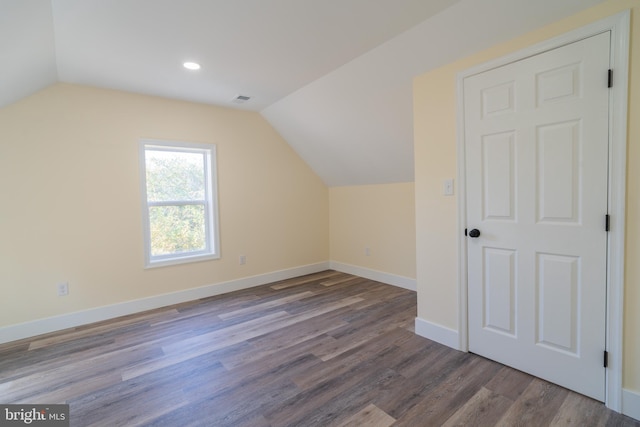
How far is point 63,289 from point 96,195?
985 mm

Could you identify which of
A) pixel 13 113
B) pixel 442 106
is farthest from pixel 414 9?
pixel 13 113

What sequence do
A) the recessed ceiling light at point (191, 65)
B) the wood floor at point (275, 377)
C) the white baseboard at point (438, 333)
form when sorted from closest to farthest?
the wood floor at point (275, 377), the white baseboard at point (438, 333), the recessed ceiling light at point (191, 65)

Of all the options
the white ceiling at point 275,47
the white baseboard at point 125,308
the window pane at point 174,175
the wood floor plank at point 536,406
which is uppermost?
the white ceiling at point 275,47

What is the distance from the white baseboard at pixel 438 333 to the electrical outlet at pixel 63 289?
3.43m

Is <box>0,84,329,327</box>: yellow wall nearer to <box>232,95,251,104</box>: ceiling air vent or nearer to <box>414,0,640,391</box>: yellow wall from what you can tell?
<box>232,95,251,104</box>: ceiling air vent

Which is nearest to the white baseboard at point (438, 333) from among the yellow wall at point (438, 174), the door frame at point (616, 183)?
the yellow wall at point (438, 174)

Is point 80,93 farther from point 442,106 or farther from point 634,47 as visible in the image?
point 634,47

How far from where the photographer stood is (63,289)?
2.94 meters

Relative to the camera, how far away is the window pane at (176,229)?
352 cm

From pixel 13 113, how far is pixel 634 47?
4563mm

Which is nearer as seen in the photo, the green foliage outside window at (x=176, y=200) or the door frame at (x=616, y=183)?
the door frame at (x=616, y=183)

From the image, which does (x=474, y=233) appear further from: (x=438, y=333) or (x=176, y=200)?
(x=176, y=200)

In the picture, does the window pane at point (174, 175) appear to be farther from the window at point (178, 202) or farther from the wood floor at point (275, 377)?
the wood floor at point (275, 377)

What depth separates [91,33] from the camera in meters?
2.12
